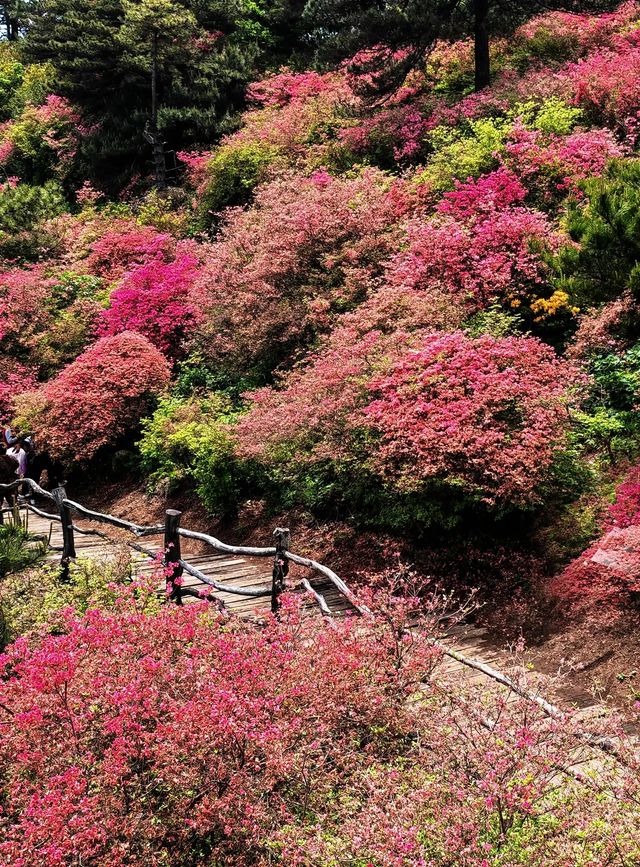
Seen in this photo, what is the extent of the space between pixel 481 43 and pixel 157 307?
10252 mm

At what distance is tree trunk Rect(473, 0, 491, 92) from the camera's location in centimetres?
1730

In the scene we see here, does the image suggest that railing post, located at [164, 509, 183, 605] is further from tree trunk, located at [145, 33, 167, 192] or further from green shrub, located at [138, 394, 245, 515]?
tree trunk, located at [145, 33, 167, 192]

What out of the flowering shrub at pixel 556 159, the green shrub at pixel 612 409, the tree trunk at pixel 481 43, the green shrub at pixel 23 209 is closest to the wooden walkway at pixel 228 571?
the green shrub at pixel 612 409

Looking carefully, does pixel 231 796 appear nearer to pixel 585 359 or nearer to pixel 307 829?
pixel 307 829

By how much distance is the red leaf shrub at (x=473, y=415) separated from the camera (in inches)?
316

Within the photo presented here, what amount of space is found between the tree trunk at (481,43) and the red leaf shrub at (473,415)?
11711 millimetres

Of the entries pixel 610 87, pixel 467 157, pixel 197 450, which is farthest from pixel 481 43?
pixel 197 450

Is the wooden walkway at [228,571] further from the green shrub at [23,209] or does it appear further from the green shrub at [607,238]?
the green shrub at [23,209]

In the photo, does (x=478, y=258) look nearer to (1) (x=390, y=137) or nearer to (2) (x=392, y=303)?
(2) (x=392, y=303)

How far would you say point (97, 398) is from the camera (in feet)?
45.4

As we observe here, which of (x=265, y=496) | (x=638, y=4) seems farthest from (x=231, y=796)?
(x=638, y=4)

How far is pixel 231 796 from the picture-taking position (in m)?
3.93

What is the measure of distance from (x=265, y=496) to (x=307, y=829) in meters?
7.88

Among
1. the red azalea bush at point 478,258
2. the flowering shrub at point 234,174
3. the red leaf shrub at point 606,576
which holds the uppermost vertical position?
the flowering shrub at point 234,174
